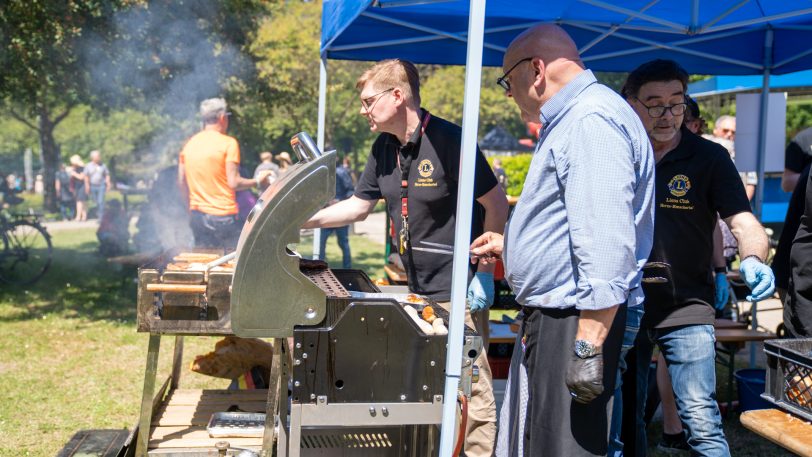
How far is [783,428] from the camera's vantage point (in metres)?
2.36

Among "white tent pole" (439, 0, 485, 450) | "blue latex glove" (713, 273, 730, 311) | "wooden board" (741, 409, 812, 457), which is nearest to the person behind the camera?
"wooden board" (741, 409, 812, 457)

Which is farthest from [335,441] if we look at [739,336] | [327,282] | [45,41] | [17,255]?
[17,255]

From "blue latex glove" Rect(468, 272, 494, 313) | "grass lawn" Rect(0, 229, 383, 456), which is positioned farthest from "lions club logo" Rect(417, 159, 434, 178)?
"grass lawn" Rect(0, 229, 383, 456)

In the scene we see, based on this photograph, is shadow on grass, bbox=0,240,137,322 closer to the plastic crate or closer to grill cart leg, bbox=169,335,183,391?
grill cart leg, bbox=169,335,183,391

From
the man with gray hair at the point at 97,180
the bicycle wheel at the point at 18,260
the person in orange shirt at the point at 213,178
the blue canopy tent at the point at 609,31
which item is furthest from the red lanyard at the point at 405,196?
the man with gray hair at the point at 97,180

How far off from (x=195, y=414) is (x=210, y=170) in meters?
2.77

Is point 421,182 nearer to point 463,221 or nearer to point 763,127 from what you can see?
point 463,221

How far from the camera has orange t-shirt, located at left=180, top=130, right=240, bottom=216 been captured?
628cm

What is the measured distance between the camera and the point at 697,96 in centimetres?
1363

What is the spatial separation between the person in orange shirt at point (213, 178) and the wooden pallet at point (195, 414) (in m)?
2.18

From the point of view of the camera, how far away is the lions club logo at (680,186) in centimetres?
314

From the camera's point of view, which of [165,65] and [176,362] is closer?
[176,362]

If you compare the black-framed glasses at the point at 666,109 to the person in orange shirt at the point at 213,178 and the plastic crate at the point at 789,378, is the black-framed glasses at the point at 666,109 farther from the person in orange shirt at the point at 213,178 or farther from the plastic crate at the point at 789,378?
the person in orange shirt at the point at 213,178

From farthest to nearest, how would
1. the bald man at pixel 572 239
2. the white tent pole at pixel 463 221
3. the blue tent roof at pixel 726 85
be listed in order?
the blue tent roof at pixel 726 85
the white tent pole at pixel 463 221
the bald man at pixel 572 239
